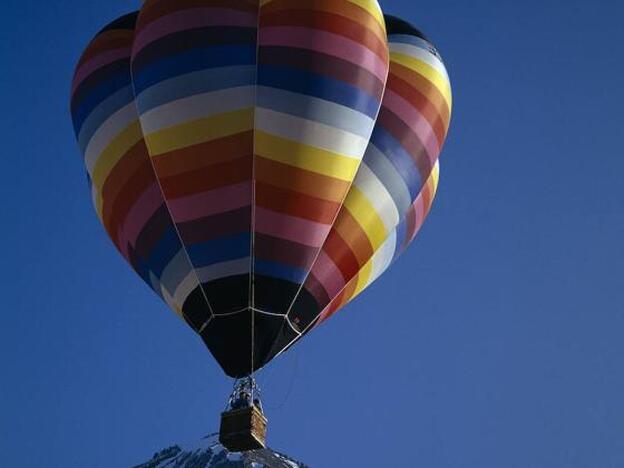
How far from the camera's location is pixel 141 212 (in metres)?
19.2

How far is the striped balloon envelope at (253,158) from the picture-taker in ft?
59.2

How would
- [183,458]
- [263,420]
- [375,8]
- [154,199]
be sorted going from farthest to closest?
1. [183,458]
2. [375,8]
3. [154,199]
4. [263,420]

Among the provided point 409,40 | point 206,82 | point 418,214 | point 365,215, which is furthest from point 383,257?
point 206,82

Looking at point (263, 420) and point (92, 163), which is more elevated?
point (92, 163)

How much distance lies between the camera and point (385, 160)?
1992 cm

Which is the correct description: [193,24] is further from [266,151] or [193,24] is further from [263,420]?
[263,420]

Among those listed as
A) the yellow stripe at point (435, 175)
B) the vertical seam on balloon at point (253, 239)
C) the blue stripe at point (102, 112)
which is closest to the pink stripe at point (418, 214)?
the yellow stripe at point (435, 175)

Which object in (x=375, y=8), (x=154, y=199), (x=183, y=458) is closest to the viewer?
(x=154, y=199)

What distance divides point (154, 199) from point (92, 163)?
246cm

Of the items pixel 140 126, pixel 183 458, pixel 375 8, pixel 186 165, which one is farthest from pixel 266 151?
pixel 183 458

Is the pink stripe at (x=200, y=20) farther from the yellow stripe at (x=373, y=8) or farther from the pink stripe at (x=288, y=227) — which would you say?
the pink stripe at (x=288, y=227)

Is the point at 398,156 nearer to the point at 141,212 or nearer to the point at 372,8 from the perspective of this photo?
the point at 372,8

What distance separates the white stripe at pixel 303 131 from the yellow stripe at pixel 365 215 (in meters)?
0.85

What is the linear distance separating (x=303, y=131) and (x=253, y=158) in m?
1.04
